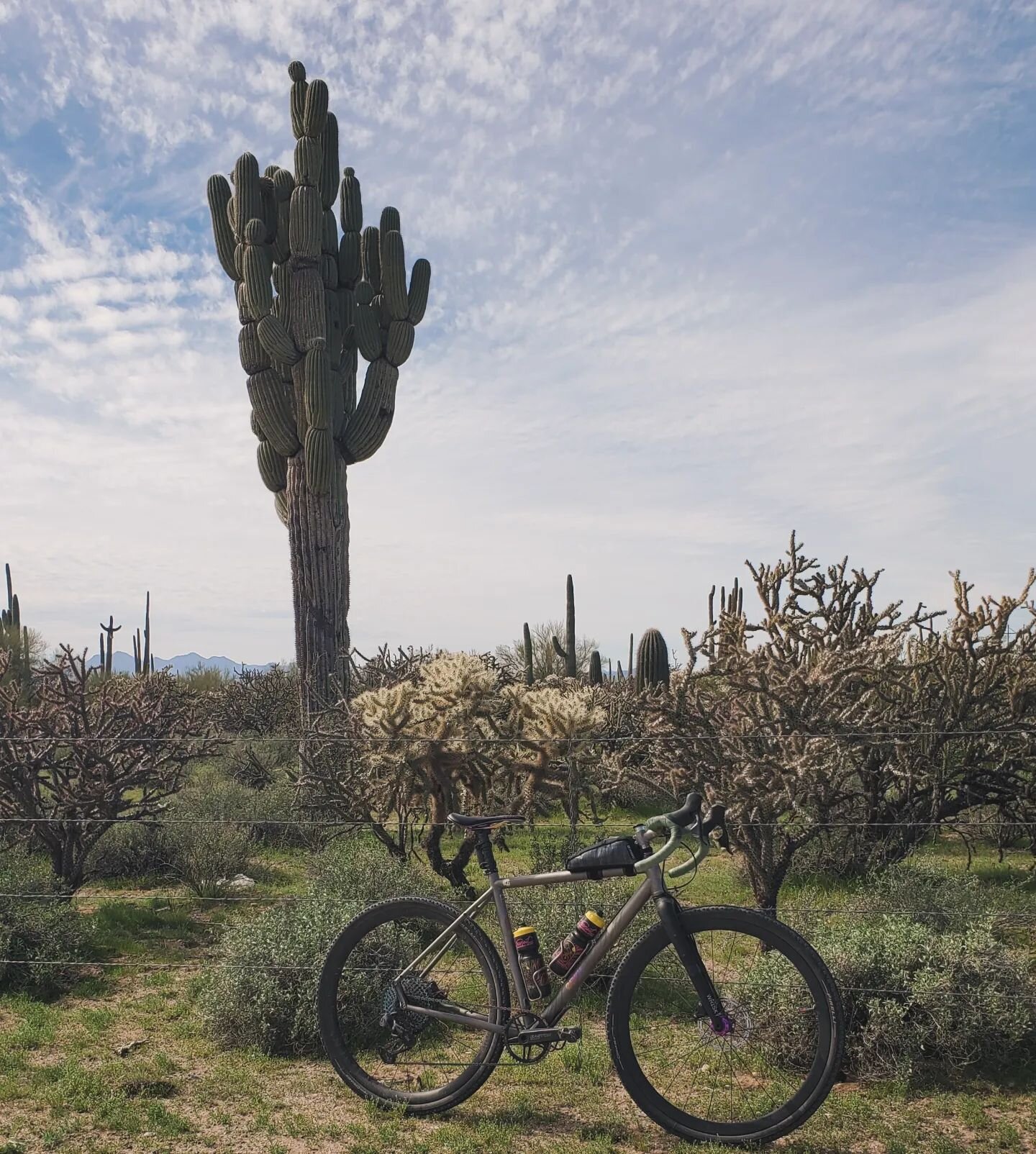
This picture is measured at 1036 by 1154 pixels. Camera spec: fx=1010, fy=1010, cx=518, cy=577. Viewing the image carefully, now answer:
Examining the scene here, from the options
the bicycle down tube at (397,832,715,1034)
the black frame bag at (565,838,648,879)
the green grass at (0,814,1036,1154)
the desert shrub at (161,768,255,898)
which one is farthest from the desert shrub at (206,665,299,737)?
the black frame bag at (565,838,648,879)

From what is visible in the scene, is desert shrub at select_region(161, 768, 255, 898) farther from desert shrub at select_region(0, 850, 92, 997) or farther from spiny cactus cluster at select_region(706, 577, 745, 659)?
spiny cactus cluster at select_region(706, 577, 745, 659)

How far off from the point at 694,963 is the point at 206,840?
6589 mm

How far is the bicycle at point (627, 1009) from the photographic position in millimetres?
3793

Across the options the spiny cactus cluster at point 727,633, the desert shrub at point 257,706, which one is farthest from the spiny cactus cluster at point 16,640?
the spiny cactus cluster at point 727,633

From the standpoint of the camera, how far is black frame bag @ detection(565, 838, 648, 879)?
153 inches

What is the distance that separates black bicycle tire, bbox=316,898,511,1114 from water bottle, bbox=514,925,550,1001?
0.09 m

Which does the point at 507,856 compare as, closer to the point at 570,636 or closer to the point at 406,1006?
the point at 406,1006

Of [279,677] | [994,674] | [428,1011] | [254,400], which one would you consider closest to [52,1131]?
[428,1011]

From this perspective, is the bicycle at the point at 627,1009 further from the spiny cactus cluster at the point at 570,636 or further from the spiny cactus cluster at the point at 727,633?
the spiny cactus cluster at the point at 570,636

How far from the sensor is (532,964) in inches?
159

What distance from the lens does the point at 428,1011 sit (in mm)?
4176

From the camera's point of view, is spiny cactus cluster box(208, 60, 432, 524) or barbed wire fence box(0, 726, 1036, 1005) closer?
barbed wire fence box(0, 726, 1036, 1005)

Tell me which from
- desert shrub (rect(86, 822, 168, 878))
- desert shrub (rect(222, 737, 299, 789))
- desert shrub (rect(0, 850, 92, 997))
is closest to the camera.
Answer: desert shrub (rect(0, 850, 92, 997))

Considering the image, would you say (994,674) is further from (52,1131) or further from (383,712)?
(52,1131)
